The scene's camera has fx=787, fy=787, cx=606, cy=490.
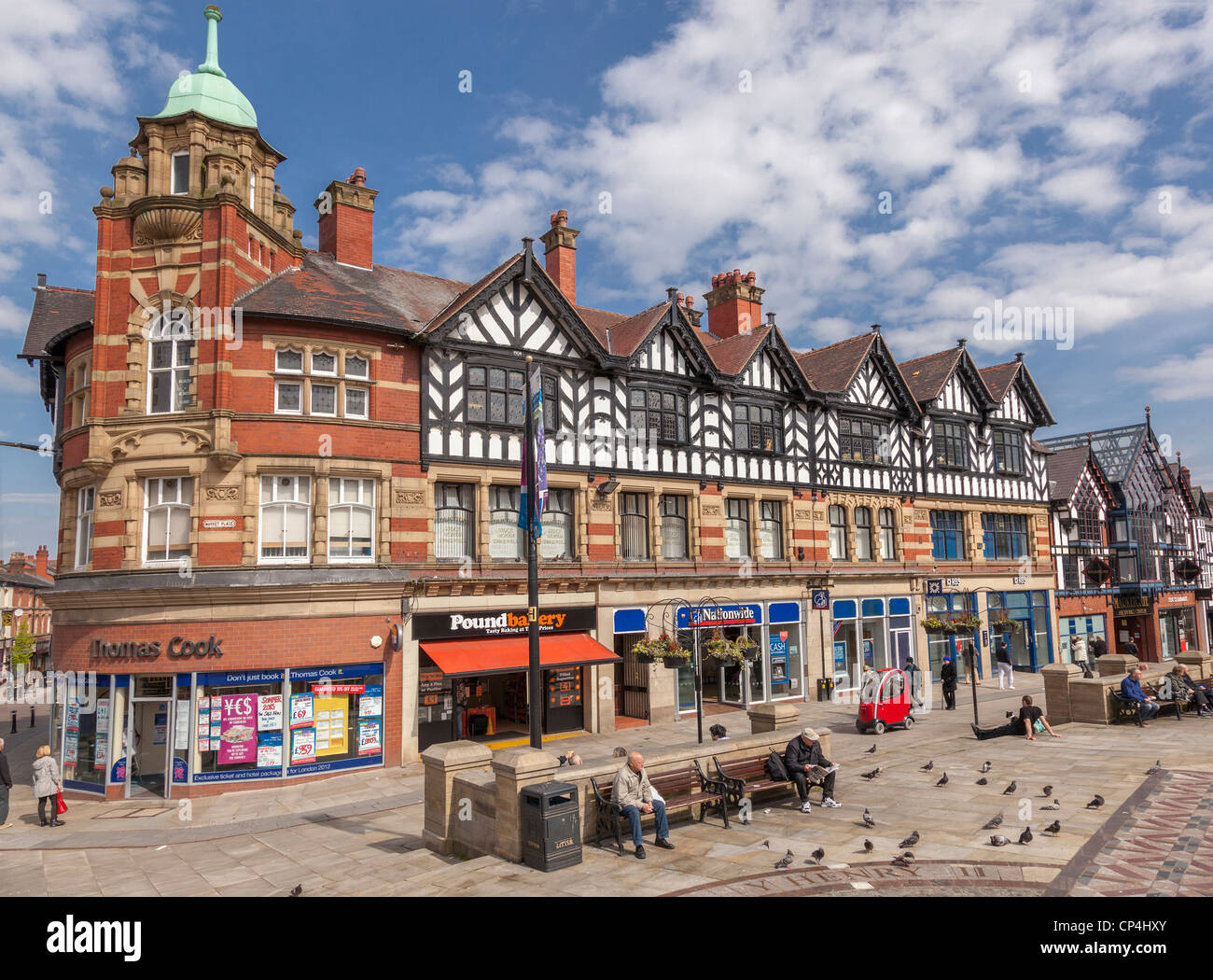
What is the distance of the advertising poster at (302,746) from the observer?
17.5 m

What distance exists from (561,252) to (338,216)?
6.78 metres

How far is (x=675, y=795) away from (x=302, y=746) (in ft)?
31.0

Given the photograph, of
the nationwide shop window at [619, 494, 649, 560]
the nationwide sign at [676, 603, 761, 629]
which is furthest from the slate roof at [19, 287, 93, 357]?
the nationwide sign at [676, 603, 761, 629]

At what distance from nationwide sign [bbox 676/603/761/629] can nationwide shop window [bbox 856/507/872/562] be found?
21.1ft

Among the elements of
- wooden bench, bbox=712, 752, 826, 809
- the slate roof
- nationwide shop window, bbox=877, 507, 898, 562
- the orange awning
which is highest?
the slate roof

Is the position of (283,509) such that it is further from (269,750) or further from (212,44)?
(212,44)

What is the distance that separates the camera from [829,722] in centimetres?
2319

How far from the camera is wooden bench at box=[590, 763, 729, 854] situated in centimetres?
1129

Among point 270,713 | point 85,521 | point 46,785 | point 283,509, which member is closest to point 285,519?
point 283,509

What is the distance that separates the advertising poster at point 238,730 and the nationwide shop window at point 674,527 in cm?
1242

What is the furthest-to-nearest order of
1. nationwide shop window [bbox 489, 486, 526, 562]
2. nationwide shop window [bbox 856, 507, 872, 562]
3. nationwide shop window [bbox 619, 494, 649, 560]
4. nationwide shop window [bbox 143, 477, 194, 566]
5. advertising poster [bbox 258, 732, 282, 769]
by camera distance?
nationwide shop window [bbox 856, 507, 872, 562], nationwide shop window [bbox 619, 494, 649, 560], nationwide shop window [bbox 489, 486, 526, 562], nationwide shop window [bbox 143, 477, 194, 566], advertising poster [bbox 258, 732, 282, 769]

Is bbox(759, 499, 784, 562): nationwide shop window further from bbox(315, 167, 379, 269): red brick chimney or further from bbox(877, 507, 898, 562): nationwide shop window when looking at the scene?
bbox(315, 167, 379, 269): red brick chimney

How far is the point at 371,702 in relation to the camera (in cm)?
1855
